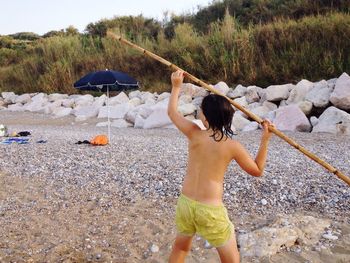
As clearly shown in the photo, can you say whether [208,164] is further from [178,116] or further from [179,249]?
[179,249]

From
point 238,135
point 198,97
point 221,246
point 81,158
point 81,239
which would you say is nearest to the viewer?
point 221,246

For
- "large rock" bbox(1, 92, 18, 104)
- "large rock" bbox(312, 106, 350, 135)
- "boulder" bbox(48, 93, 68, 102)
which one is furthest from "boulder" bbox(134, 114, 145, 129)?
"large rock" bbox(1, 92, 18, 104)

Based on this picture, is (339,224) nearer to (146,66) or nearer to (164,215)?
(164,215)

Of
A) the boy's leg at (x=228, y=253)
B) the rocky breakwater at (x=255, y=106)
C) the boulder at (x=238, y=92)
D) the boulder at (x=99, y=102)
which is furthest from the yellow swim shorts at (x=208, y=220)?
the boulder at (x=99, y=102)

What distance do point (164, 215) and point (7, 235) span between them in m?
1.64

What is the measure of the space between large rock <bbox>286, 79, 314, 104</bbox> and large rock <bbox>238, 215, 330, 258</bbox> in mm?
8525

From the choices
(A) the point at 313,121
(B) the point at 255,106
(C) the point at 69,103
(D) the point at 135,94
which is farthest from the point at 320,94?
(C) the point at 69,103

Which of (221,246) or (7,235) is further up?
(221,246)

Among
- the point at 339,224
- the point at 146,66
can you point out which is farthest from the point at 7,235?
the point at 146,66

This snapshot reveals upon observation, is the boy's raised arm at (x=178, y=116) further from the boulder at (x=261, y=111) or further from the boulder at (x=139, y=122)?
the boulder at (x=139, y=122)

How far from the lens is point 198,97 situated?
604 inches

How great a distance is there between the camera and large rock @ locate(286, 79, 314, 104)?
1314 cm

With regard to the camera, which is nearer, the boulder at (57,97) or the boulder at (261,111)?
the boulder at (261,111)

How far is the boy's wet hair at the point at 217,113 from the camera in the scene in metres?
3.09
